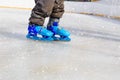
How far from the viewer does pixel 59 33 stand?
273cm

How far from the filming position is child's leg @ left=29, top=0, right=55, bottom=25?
2578 millimetres

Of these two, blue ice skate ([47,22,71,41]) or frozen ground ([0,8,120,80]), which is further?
blue ice skate ([47,22,71,41])

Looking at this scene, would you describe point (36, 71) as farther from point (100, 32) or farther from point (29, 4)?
point (29, 4)

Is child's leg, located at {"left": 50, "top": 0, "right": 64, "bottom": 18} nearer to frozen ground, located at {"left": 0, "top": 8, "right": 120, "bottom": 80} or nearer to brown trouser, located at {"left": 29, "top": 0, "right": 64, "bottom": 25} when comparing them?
brown trouser, located at {"left": 29, "top": 0, "right": 64, "bottom": 25}

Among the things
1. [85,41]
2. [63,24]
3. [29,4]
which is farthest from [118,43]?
[29,4]

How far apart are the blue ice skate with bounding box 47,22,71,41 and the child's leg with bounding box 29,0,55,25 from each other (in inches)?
5.7

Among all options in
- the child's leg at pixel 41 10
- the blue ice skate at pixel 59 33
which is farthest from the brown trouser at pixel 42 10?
the blue ice skate at pixel 59 33

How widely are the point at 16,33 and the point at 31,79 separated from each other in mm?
1294

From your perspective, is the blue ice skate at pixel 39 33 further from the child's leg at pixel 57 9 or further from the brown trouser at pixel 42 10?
the child's leg at pixel 57 9

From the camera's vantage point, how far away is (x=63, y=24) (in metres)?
3.58

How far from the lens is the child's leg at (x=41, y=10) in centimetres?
258

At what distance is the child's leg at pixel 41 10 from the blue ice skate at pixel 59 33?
0.47 feet

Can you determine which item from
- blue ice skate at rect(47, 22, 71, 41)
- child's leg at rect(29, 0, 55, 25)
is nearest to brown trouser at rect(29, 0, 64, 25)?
child's leg at rect(29, 0, 55, 25)

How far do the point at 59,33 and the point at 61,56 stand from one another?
63 centimetres
